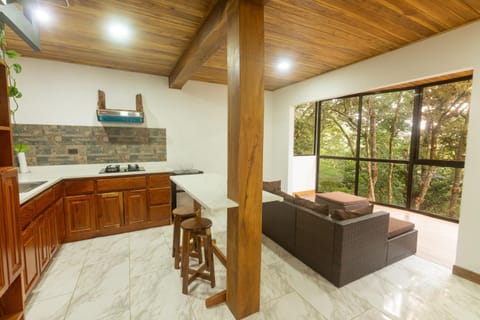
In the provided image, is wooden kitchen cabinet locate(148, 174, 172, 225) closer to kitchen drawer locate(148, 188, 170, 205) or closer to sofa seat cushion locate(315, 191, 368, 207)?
kitchen drawer locate(148, 188, 170, 205)

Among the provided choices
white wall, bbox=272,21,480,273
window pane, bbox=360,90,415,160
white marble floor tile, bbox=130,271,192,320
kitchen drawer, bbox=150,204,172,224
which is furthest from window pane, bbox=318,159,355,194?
white marble floor tile, bbox=130,271,192,320

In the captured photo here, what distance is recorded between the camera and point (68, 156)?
3363 millimetres

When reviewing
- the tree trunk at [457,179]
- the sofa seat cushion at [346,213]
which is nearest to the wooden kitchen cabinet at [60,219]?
the sofa seat cushion at [346,213]

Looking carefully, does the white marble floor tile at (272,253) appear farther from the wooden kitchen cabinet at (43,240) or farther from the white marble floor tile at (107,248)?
the wooden kitchen cabinet at (43,240)

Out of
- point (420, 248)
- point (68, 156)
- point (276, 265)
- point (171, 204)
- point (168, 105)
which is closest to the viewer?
point (276, 265)

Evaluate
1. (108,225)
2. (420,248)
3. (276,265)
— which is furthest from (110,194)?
(420,248)

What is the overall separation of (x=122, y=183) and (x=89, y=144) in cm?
104

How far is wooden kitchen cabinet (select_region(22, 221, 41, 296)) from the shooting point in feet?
5.86

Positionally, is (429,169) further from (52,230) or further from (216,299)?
(52,230)

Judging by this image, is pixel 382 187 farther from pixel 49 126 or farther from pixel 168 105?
pixel 49 126

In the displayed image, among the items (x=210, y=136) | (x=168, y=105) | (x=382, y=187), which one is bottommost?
(x=382, y=187)

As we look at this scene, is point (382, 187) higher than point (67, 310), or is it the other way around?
point (382, 187)

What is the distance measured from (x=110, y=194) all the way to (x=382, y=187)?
5226 millimetres

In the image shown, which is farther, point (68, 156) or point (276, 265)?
point (68, 156)
